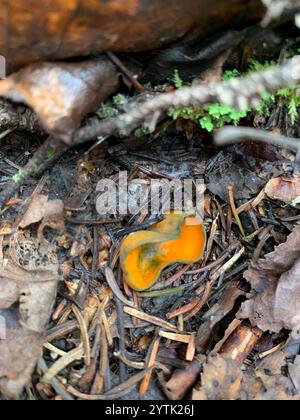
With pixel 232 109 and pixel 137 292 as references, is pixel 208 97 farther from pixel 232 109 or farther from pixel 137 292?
pixel 137 292

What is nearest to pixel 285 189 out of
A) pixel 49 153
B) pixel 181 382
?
pixel 181 382

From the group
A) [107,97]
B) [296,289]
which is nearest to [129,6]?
[107,97]

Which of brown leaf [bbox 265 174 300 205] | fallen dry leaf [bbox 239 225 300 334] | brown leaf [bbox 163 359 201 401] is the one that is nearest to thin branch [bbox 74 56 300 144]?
brown leaf [bbox 265 174 300 205]

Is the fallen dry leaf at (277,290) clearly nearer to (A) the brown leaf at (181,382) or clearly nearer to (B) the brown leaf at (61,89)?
(A) the brown leaf at (181,382)

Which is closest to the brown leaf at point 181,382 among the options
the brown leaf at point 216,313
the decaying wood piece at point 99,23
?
the brown leaf at point 216,313

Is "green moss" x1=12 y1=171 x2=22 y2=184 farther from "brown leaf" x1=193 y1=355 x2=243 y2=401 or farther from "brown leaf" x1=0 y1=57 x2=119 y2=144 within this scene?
"brown leaf" x1=193 y1=355 x2=243 y2=401

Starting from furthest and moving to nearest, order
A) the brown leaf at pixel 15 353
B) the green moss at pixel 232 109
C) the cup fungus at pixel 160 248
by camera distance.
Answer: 1. the cup fungus at pixel 160 248
2. the green moss at pixel 232 109
3. the brown leaf at pixel 15 353

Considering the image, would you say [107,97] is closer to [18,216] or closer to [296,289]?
[18,216]
